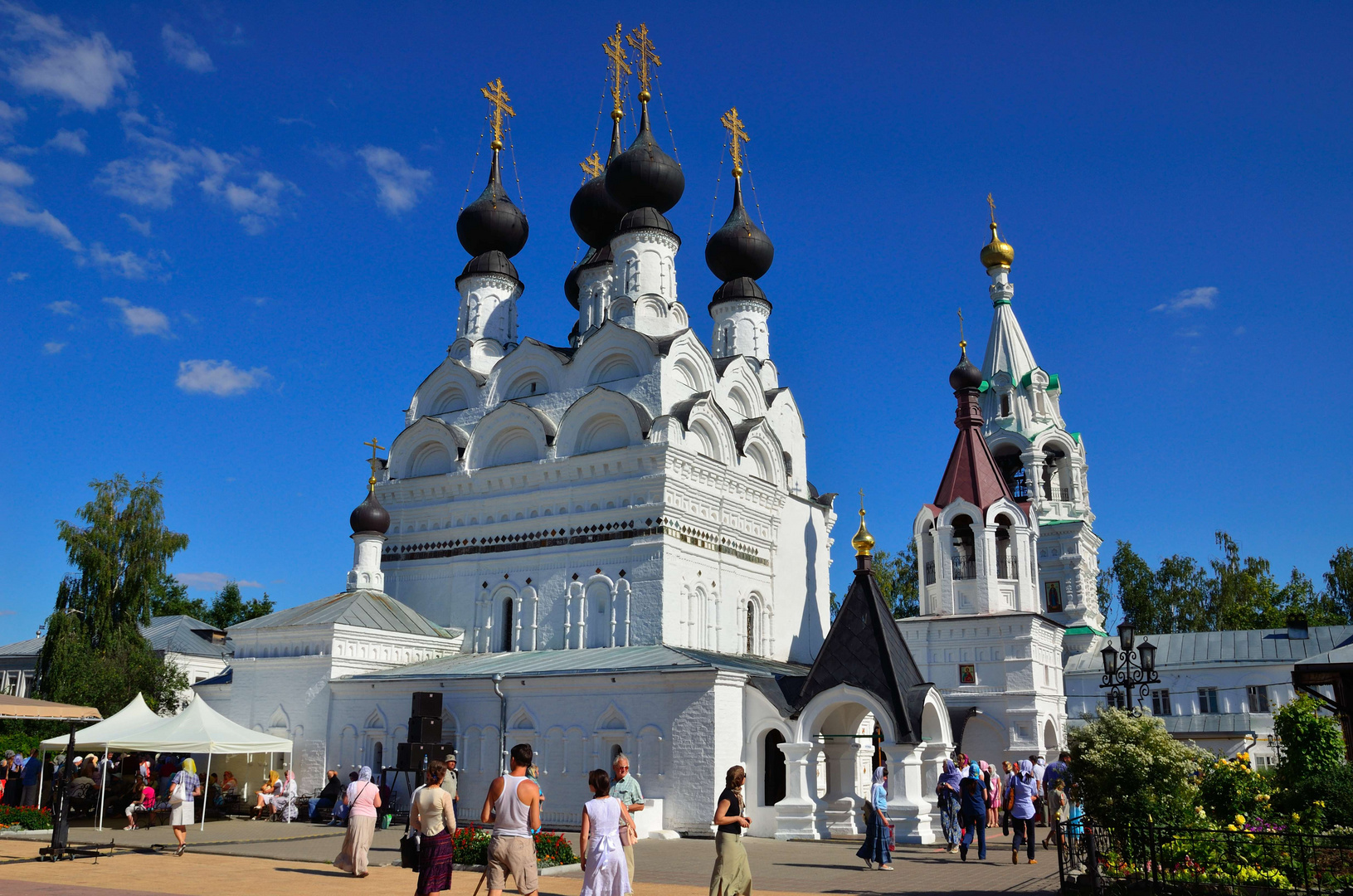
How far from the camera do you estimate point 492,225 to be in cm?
2288

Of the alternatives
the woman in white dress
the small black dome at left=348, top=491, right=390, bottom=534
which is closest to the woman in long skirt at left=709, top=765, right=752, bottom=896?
the woman in white dress

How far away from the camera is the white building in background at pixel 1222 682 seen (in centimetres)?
2594

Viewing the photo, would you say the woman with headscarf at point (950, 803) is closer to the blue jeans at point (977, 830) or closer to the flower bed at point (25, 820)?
the blue jeans at point (977, 830)

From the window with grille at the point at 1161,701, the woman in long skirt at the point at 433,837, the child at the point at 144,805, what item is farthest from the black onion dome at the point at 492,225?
the window with grille at the point at 1161,701

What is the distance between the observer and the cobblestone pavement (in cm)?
868

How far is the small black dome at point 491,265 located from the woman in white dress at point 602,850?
699 inches

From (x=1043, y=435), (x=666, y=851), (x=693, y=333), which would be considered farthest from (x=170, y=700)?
(x=1043, y=435)

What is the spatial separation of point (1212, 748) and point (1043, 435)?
9042mm

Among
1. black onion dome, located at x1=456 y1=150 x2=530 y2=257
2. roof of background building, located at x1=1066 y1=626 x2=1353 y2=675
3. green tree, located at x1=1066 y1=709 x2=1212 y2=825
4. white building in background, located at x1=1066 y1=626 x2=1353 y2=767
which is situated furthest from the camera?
roof of background building, located at x1=1066 y1=626 x2=1353 y2=675

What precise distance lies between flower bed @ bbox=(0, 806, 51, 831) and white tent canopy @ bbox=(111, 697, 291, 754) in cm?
127

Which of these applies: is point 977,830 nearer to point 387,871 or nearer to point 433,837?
point 387,871

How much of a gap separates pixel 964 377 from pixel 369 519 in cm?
1252

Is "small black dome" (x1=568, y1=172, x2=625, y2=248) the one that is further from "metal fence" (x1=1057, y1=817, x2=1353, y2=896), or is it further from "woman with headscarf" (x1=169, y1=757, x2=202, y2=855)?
"metal fence" (x1=1057, y1=817, x2=1353, y2=896)

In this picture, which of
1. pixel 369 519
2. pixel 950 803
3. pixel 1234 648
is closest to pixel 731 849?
pixel 950 803
